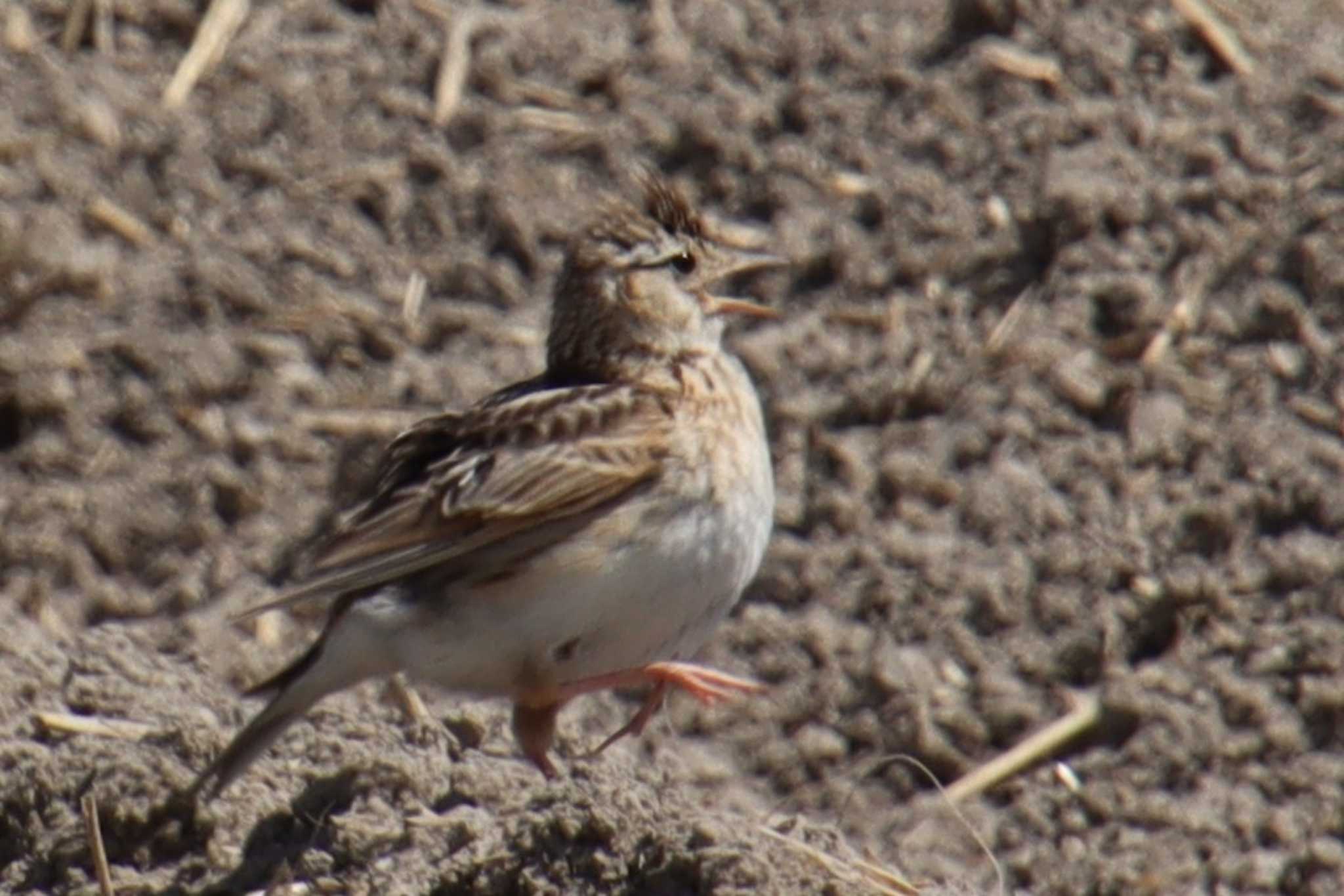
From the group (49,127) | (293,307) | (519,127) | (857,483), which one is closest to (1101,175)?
(857,483)

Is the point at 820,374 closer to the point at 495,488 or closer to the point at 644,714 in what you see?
the point at 495,488

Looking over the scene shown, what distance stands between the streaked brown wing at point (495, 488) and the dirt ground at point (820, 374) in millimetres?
493

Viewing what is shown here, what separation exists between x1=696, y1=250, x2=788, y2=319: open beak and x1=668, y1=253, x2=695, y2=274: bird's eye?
5cm

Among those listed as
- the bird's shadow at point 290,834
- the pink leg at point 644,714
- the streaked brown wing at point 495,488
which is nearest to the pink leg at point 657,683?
the pink leg at point 644,714

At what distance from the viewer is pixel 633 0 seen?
9.90m

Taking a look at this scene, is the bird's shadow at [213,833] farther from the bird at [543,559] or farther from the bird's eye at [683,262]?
the bird's eye at [683,262]

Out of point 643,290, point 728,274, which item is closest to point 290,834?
point 643,290

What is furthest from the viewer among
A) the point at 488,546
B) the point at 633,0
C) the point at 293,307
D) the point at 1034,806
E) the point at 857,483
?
the point at 633,0

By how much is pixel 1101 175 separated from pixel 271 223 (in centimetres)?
270

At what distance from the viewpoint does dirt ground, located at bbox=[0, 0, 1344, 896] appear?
778 cm

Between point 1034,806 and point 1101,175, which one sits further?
point 1101,175

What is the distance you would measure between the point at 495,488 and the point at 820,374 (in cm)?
207

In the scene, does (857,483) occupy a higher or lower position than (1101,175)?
lower

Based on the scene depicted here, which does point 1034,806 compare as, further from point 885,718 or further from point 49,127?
point 49,127
